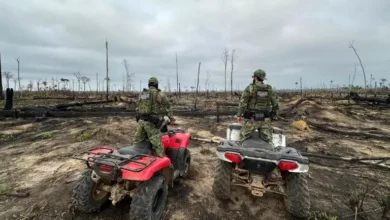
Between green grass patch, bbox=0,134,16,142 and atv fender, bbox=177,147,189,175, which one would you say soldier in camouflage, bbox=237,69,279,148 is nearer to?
atv fender, bbox=177,147,189,175

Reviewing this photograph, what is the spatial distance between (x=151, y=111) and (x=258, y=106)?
1804mm

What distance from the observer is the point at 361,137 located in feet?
29.5

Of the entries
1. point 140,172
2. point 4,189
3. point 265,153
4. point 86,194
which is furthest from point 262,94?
point 4,189

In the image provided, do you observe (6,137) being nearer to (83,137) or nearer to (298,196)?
(83,137)

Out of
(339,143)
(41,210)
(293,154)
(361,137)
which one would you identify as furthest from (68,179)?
(361,137)

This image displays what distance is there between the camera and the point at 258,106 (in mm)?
3842

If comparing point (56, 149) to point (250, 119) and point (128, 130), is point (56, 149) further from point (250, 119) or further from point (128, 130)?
point (250, 119)

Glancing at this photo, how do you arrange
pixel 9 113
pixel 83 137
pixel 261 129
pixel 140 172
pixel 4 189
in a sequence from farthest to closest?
pixel 9 113 → pixel 83 137 → pixel 4 189 → pixel 261 129 → pixel 140 172

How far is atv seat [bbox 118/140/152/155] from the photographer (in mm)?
3104

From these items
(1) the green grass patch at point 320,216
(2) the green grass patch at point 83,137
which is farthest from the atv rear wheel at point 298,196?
(2) the green grass patch at point 83,137

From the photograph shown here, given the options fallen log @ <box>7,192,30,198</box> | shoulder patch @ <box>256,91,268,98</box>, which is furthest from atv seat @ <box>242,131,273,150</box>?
fallen log @ <box>7,192,30,198</box>

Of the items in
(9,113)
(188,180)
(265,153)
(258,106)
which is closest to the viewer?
(265,153)

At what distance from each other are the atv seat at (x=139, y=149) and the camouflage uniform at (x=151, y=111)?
0.08 m

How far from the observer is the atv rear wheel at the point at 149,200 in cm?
257
